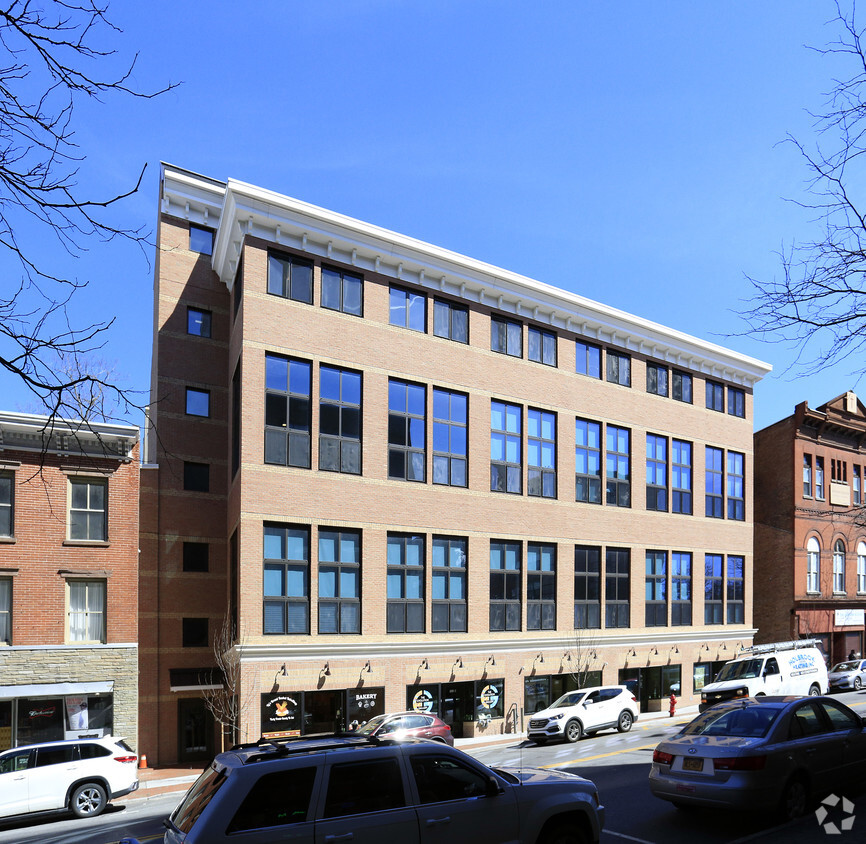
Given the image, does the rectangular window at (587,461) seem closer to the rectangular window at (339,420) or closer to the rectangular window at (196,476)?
the rectangular window at (339,420)

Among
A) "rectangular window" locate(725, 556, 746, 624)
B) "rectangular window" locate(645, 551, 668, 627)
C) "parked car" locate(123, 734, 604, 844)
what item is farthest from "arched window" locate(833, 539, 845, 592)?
"parked car" locate(123, 734, 604, 844)

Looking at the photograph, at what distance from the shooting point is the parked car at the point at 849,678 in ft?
124

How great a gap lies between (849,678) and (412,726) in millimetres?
24829

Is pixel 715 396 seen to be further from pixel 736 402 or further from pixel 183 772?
pixel 183 772

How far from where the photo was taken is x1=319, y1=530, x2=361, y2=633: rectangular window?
2694cm

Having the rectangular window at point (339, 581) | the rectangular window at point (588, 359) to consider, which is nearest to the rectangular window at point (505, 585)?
the rectangular window at point (339, 581)

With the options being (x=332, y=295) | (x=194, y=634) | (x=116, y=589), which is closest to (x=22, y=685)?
(x=116, y=589)

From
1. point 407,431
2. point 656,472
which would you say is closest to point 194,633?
point 407,431

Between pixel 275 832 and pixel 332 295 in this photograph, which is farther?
pixel 332 295

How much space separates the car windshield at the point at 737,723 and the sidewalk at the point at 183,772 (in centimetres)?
1447

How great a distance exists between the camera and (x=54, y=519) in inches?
1019

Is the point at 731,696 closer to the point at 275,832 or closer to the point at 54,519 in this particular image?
the point at 54,519

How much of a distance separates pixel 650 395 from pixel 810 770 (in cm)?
2746

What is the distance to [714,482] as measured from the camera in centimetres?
4069
